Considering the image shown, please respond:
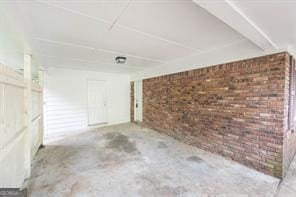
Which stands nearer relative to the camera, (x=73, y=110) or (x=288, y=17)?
(x=288, y=17)

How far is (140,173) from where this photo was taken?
2.54 metres

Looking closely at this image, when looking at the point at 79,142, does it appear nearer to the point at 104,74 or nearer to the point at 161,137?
the point at 161,137

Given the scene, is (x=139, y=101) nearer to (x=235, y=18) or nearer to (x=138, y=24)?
(x=138, y=24)

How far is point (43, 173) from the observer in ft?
8.37

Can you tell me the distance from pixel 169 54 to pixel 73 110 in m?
4.06

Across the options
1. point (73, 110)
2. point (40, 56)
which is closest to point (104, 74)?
point (73, 110)

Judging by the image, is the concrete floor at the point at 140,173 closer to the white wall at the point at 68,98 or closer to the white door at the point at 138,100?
the white wall at the point at 68,98

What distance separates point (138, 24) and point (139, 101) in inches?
179

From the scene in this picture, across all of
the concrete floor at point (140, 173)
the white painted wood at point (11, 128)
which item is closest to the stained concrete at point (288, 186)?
the concrete floor at point (140, 173)

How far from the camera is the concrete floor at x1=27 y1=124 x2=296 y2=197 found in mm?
2096

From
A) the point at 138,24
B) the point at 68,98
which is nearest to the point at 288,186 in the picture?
the point at 138,24

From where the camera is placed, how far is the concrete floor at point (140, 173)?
210cm

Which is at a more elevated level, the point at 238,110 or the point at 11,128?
the point at 238,110

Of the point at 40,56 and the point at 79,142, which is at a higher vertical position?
the point at 40,56
